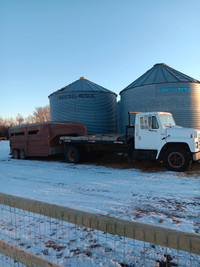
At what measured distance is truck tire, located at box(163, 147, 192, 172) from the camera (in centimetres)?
802

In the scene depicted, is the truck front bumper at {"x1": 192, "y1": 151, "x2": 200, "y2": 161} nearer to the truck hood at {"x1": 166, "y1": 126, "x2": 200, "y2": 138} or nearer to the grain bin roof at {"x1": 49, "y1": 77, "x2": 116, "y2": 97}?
the truck hood at {"x1": 166, "y1": 126, "x2": 200, "y2": 138}

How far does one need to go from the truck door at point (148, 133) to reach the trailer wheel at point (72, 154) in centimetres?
357

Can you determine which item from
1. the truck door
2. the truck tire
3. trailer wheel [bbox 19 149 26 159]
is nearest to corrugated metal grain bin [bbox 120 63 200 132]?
the truck door

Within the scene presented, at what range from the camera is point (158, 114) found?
8.62 m

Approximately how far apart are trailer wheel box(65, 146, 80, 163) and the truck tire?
4.84 metres

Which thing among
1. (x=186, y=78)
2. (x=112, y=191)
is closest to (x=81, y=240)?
(x=112, y=191)

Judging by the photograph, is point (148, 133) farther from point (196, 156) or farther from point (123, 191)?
point (123, 191)

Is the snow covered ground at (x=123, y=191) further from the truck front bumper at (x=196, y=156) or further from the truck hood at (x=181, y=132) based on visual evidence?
the truck hood at (x=181, y=132)

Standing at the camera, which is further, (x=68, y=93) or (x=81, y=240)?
(x=68, y=93)

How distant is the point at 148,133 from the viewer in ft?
28.9

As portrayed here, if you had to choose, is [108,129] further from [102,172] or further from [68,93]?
[102,172]

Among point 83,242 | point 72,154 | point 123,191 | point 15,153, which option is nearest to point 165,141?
point 123,191

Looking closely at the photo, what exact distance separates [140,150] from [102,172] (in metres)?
2.09

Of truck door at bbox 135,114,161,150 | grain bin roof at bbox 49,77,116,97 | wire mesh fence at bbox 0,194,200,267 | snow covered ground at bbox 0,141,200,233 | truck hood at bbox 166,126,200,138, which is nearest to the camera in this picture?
wire mesh fence at bbox 0,194,200,267
